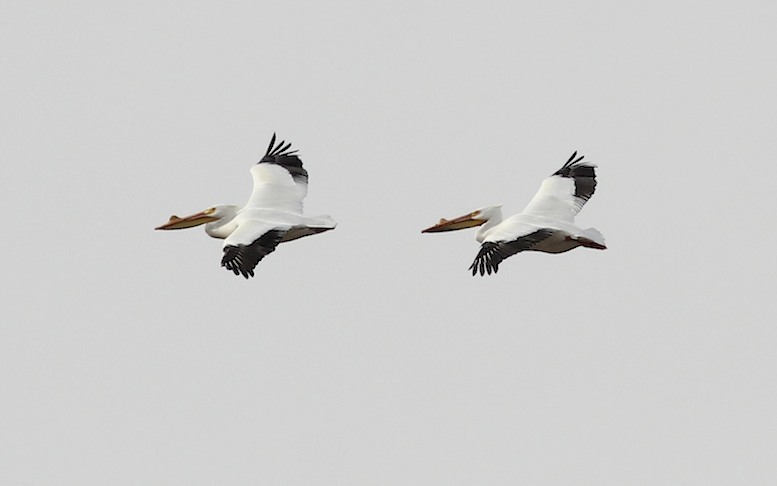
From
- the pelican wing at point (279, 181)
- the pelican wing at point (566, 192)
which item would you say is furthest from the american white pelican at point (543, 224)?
the pelican wing at point (279, 181)

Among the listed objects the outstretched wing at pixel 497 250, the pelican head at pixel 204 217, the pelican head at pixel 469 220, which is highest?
the pelican head at pixel 204 217

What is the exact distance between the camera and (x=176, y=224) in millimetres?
21594

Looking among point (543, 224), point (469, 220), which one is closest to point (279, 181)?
point (469, 220)

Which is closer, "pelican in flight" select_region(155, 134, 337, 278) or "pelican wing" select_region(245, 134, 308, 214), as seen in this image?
"pelican in flight" select_region(155, 134, 337, 278)

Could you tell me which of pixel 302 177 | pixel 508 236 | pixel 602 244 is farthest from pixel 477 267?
pixel 302 177

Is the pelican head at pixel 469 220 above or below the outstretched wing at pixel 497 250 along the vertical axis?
above

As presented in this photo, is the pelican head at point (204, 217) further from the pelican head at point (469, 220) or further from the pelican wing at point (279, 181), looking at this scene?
the pelican head at point (469, 220)

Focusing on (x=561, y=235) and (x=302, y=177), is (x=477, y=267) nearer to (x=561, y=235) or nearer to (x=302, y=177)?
(x=561, y=235)

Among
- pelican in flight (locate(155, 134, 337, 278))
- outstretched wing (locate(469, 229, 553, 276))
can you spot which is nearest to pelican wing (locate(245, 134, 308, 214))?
pelican in flight (locate(155, 134, 337, 278))

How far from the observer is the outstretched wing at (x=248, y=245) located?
62.4ft

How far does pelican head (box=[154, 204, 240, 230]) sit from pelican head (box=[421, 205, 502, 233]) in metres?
2.47

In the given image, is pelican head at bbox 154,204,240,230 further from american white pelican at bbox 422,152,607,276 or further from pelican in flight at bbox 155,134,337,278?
american white pelican at bbox 422,152,607,276

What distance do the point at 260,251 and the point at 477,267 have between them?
2462mm

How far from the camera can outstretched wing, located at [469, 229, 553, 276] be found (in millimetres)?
19250
